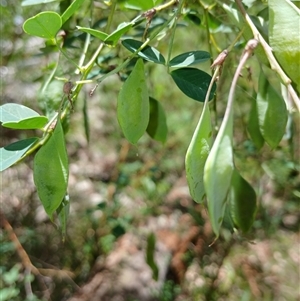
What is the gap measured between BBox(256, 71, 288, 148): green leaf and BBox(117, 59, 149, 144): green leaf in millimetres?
120

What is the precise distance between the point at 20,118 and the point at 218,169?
0.81 feet

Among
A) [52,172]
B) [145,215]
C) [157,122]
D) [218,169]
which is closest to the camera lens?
[218,169]

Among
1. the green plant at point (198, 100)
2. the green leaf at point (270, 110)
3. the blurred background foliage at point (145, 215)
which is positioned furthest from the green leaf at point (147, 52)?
the blurred background foliage at point (145, 215)

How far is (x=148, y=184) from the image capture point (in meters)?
1.35

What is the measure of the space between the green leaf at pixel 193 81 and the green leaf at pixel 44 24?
0.13m

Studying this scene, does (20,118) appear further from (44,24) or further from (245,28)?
(245,28)

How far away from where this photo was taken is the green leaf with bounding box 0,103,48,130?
0.44 meters

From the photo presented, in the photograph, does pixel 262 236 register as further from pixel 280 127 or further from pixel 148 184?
pixel 280 127

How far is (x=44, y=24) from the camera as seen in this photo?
0.44 metres

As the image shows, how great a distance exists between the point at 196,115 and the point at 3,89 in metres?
0.70

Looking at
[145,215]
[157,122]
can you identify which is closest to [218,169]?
[157,122]

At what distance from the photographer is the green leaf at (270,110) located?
0.47 meters

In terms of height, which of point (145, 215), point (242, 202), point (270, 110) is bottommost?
point (145, 215)

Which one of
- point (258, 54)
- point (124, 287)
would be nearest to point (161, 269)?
point (124, 287)
